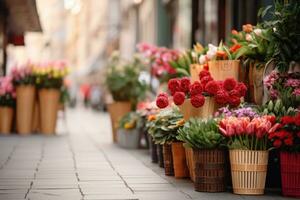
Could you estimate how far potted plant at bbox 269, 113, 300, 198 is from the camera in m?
7.75

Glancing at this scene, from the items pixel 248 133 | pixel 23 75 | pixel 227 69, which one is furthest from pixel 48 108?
pixel 248 133

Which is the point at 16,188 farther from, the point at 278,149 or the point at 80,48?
the point at 80,48

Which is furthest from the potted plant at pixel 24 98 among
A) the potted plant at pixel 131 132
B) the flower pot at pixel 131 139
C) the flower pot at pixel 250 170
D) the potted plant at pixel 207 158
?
the flower pot at pixel 250 170

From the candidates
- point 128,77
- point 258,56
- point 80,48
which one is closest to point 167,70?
point 128,77

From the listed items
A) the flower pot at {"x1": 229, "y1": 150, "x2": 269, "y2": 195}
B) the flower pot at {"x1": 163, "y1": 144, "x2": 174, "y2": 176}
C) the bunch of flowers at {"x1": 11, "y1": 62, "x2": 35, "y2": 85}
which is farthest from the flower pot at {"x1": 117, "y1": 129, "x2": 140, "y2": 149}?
the flower pot at {"x1": 229, "y1": 150, "x2": 269, "y2": 195}

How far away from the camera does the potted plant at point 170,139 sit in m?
9.38

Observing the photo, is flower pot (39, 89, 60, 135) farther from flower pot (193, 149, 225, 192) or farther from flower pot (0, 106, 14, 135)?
flower pot (193, 149, 225, 192)

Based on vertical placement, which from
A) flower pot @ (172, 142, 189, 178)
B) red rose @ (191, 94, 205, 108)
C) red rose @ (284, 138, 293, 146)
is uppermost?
red rose @ (191, 94, 205, 108)

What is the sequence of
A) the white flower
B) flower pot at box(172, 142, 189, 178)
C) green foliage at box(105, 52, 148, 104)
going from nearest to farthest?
flower pot at box(172, 142, 189, 178), the white flower, green foliage at box(105, 52, 148, 104)

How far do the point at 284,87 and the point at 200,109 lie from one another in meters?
1.10

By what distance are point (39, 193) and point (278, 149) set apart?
8.60 feet

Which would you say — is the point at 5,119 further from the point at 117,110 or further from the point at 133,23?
the point at 133,23

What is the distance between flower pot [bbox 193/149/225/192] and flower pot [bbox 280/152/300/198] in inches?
26.6

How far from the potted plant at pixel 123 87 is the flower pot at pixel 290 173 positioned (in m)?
8.09
